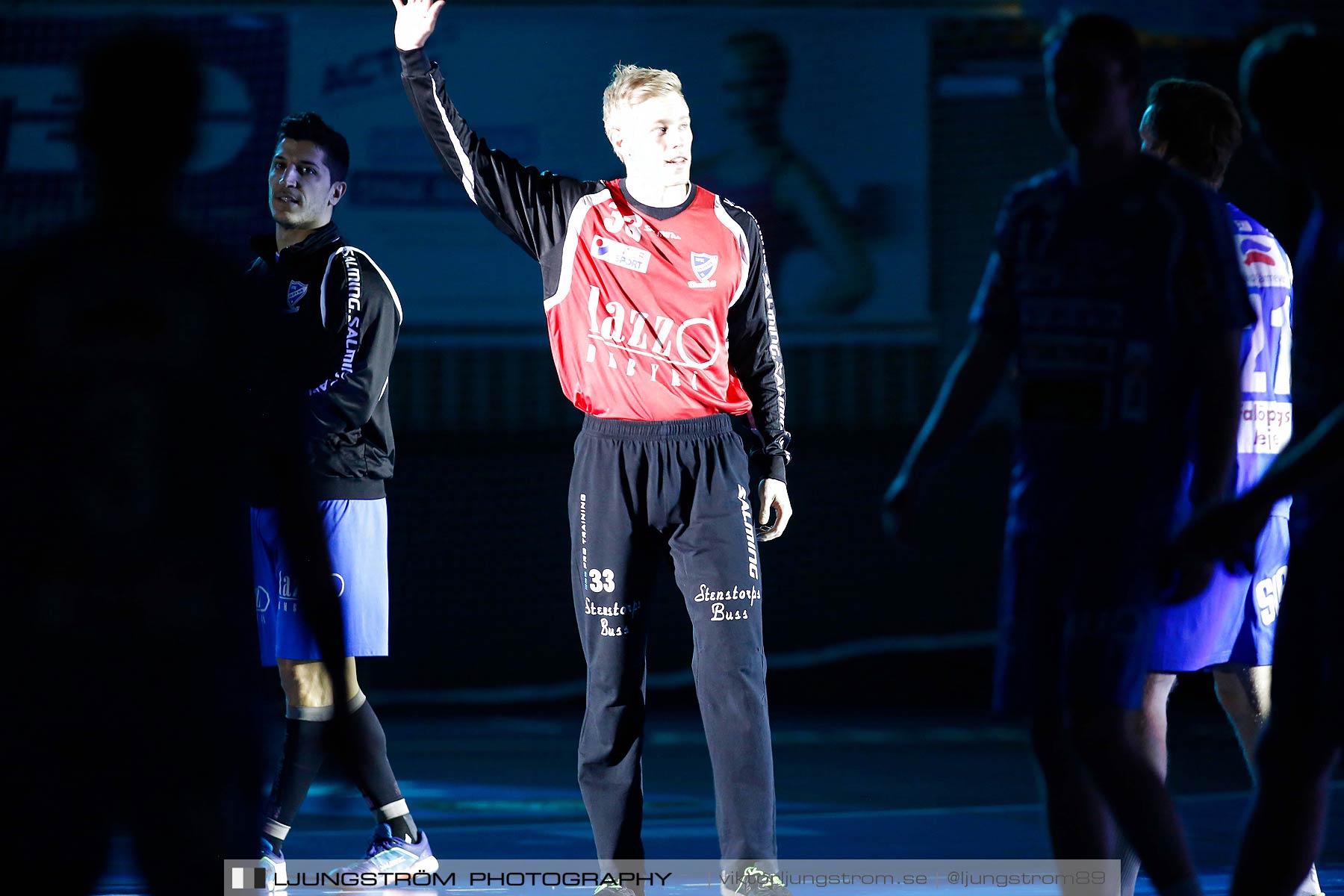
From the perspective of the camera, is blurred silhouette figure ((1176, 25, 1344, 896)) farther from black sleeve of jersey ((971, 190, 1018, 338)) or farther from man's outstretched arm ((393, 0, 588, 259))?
man's outstretched arm ((393, 0, 588, 259))

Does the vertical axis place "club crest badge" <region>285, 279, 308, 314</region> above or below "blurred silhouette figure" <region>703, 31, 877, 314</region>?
below

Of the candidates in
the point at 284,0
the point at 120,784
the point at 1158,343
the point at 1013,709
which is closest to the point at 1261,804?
the point at 1013,709

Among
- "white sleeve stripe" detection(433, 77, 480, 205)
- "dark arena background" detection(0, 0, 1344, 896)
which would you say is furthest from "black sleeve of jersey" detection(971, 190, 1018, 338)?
"dark arena background" detection(0, 0, 1344, 896)

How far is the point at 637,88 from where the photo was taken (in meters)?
4.02

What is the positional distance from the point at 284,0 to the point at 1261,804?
7.12 m

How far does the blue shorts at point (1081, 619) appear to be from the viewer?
9.98 ft

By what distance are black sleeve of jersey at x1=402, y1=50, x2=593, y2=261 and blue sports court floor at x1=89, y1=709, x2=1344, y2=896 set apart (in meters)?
1.43

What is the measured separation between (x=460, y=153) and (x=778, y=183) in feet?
16.1

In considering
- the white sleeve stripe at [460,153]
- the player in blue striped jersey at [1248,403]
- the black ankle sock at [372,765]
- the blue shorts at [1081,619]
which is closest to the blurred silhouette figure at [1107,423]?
the blue shorts at [1081,619]

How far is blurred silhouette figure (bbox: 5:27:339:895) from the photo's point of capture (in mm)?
2287

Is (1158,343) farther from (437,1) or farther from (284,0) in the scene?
(284,0)

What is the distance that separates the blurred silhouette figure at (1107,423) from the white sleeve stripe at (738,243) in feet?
3.49

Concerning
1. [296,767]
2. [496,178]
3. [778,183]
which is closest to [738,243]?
[496,178]

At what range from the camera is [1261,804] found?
2.89m
